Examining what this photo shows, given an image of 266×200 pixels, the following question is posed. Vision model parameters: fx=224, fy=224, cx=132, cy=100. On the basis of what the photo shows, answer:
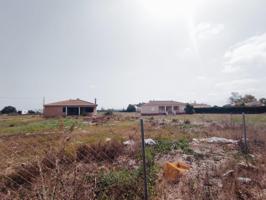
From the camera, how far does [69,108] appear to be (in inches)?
1692

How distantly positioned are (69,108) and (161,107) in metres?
24.4

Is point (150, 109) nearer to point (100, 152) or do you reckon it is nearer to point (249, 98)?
point (249, 98)

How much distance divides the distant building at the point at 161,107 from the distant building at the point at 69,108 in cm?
1738

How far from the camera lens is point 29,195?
3904mm

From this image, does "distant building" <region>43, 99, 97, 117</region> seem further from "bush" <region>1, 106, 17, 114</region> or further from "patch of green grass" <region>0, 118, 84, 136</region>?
"bush" <region>1, 106, 17, 114</region>

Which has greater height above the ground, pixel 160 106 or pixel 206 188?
pixel 160 106

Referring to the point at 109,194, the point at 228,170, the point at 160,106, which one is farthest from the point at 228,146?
the point at 160,106

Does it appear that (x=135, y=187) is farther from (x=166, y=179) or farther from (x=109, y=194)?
(x=166, y=179)

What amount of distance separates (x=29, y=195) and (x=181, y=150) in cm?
549

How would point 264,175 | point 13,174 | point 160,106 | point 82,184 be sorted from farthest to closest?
1. point 160,106
2. point 13,174
3. point 264,175
4. point 82,184

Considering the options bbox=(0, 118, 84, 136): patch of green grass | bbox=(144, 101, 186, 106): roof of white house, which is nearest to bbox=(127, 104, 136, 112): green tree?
bbox=(144, 101, 186, 106): roof of white house

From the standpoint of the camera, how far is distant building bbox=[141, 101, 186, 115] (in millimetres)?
57062

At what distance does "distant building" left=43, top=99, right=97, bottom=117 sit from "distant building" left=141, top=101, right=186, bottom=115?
17.4 metres

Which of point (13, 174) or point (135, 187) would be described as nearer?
point (135, 187)
